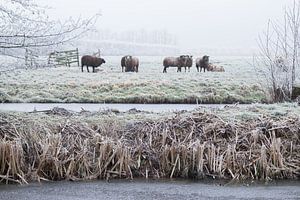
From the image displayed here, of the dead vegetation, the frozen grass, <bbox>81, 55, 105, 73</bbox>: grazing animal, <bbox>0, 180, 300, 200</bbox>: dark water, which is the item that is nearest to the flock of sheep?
<bbox>81, 55, 105, 73</bbox>: grazing animal

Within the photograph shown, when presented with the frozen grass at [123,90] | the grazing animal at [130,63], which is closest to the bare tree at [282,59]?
the frozen grass at [123,90]

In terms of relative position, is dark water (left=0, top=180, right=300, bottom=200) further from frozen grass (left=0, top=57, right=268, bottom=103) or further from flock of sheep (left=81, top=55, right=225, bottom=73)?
flock of sheep (left=81, top=55, right=225, bottom=73)

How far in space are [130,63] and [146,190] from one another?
19.8 metres

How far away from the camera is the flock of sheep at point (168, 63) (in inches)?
1122

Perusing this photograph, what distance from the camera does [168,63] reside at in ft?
98.0

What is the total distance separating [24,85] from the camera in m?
19.9

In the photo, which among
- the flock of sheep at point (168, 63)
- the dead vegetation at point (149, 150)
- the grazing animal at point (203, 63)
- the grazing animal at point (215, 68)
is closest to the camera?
the dead vegetation at point (149, 150)

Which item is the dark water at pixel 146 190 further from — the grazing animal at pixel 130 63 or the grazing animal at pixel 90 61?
the grazing animal at pixel 90 61

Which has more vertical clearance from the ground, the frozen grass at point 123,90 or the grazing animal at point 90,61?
the grazing animal at point 90,61

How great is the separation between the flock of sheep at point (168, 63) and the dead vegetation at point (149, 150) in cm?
1741

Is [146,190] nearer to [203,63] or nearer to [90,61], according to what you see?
[90,61]

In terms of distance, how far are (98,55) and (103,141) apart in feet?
64.2

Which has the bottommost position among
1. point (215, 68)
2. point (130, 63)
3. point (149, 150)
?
point (149, 150)

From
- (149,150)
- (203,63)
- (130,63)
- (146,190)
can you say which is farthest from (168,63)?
(146,190)
